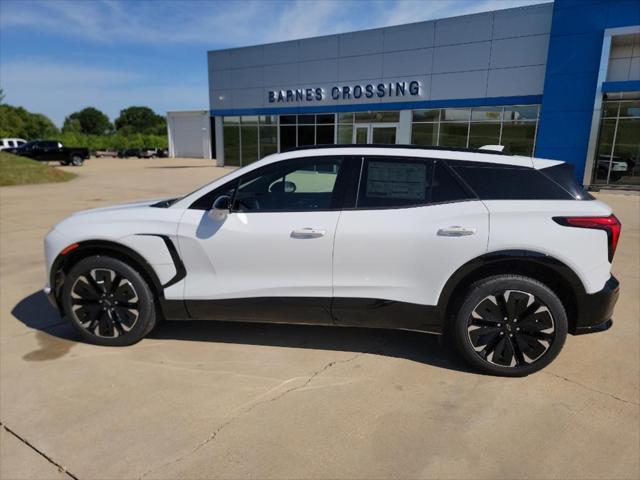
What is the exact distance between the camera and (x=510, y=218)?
3025mm

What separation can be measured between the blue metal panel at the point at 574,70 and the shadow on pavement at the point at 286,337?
55.6ft

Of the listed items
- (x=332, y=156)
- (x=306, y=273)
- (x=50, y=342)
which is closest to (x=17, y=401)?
(x=50, y=342)

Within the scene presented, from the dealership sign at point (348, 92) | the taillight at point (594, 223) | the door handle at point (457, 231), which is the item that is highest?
the dealership sign at point (348, 92)

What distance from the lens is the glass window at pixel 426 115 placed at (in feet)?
70.2

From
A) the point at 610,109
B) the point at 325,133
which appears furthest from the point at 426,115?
the point at 610,109

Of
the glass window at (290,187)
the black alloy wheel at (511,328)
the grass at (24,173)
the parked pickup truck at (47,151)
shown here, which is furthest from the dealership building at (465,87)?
the glass window at (290,187)

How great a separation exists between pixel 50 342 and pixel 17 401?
93cm

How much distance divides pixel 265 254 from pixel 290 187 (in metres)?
0.69

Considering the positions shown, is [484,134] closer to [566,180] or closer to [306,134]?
[306,134]

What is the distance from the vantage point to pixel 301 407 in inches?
111


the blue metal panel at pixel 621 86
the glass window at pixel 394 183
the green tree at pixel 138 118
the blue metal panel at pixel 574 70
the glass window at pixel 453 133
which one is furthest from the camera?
the green tree at pixel 138 118

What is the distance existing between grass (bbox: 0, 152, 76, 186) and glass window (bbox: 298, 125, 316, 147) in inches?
495

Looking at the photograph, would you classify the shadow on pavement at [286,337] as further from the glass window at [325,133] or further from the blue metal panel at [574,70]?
the glass window at [325,133]

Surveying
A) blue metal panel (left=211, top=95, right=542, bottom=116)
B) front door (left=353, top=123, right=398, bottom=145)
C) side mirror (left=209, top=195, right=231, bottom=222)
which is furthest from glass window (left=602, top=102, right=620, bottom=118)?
side mirror (left=209, top=195, right=231, bottom=222)
